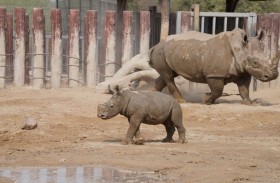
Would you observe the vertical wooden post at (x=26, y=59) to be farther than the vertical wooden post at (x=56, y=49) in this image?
→ Yes

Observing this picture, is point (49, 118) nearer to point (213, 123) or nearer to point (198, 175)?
point (213, 123)

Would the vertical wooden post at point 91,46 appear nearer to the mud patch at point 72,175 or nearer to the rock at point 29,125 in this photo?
the rock at point 29,125

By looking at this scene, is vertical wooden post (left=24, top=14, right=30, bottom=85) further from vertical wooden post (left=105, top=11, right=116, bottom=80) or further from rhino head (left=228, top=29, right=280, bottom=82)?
rhino head (left=228, top=29, right=280, bottom=82)

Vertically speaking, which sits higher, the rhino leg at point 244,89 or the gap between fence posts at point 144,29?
the gap between fence posts at point 144,29

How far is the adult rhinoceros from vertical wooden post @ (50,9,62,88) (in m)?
3.18

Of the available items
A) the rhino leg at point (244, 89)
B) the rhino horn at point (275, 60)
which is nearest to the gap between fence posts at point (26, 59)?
the rhino leg at point (244, 89)

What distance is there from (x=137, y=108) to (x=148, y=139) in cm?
125

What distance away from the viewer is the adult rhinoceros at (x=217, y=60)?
16.8 metres

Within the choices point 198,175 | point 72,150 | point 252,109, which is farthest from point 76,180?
point 252,109

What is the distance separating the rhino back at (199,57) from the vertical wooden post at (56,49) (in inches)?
131

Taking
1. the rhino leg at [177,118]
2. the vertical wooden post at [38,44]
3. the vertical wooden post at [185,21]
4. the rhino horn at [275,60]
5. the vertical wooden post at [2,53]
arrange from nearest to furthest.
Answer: the rhino leg at [177,118], the rhino horn at [275,60], the vertical wooden post at [2,53], the vertical wooden post at [38,44], the vertical wooden post at [185,21]

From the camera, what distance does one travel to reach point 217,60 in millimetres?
16859

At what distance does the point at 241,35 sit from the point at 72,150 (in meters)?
5.98

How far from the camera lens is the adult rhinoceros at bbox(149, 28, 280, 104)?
16.8 m
